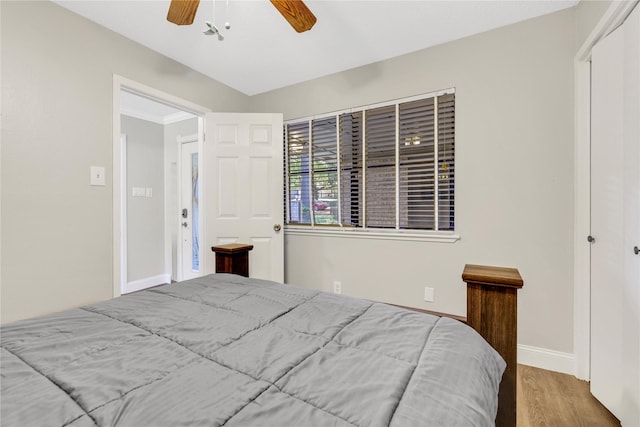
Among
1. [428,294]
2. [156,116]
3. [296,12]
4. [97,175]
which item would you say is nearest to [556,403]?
[428,294]

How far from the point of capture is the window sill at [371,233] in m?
2.36

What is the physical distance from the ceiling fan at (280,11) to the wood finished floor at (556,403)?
2468 mm

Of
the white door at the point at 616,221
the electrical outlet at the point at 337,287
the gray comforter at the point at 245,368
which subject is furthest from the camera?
the electrical outlet at the point at 337,287

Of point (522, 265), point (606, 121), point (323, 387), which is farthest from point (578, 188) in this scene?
point (323, 387)

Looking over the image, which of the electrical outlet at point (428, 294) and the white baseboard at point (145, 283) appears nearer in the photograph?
the electrical outlet at point (428, 294)

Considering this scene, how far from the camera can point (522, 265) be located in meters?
2.10

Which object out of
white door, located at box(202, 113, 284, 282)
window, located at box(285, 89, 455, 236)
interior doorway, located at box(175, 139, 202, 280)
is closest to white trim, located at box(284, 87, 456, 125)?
window, located at box(285, 89, 455, 236)

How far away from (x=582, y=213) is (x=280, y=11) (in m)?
2.20

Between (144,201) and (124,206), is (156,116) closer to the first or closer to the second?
(144,201)

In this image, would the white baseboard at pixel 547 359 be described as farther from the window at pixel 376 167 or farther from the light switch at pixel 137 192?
the light switch at pixel 137 192

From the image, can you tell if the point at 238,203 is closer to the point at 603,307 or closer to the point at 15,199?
the point at 15,199

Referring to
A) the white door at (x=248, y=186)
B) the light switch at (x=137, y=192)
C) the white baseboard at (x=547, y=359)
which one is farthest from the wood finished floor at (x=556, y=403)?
the light switch at (x=137, y=192)

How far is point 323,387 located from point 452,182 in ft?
6.84

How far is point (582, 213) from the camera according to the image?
6.05 ft
